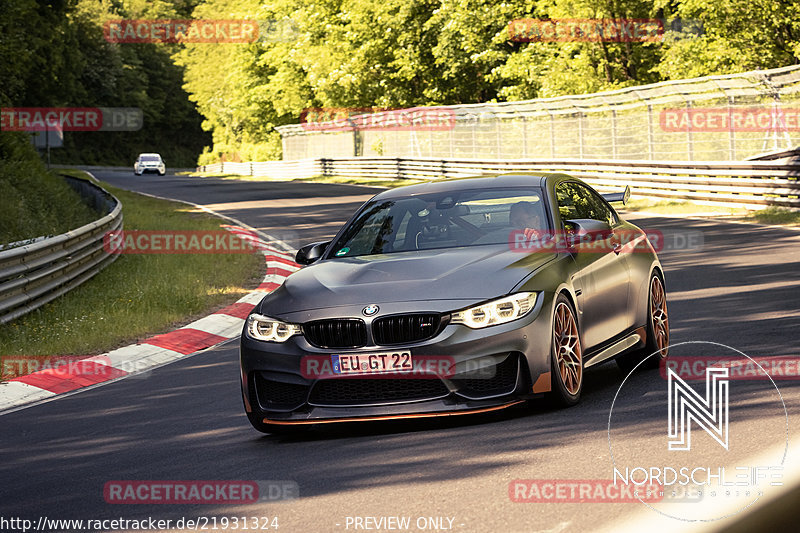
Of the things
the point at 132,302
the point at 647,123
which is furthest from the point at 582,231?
the point at 647,123

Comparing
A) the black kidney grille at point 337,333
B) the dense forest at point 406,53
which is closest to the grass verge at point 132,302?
the black kidney grille at point 337,333

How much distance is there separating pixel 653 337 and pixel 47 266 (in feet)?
26.9

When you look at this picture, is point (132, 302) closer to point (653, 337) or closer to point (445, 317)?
point (653, 337)

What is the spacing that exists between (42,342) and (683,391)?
696cm

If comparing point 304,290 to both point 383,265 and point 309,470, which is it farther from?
point 309,470

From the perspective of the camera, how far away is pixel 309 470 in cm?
565

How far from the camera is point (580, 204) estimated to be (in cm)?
811

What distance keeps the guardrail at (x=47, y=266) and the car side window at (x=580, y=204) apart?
616 centimetres

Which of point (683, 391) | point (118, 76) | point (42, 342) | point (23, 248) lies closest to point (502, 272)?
point (683, 391)

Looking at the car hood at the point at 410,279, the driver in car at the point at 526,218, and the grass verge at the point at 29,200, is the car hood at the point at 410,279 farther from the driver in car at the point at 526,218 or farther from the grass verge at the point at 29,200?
the grass verge at the point at 29,200

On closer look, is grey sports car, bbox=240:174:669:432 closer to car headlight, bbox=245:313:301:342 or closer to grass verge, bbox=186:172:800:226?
car headlight, bbox=245:313:301:342

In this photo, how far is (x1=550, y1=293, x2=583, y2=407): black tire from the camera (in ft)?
20.8

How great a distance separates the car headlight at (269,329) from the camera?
6.40m

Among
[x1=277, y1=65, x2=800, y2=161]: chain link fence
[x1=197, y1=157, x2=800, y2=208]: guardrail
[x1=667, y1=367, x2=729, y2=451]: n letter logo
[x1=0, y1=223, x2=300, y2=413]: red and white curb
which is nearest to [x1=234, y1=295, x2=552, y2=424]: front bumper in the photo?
[x1=667, y1=367, x2=729, y2=451]: n letter logo
